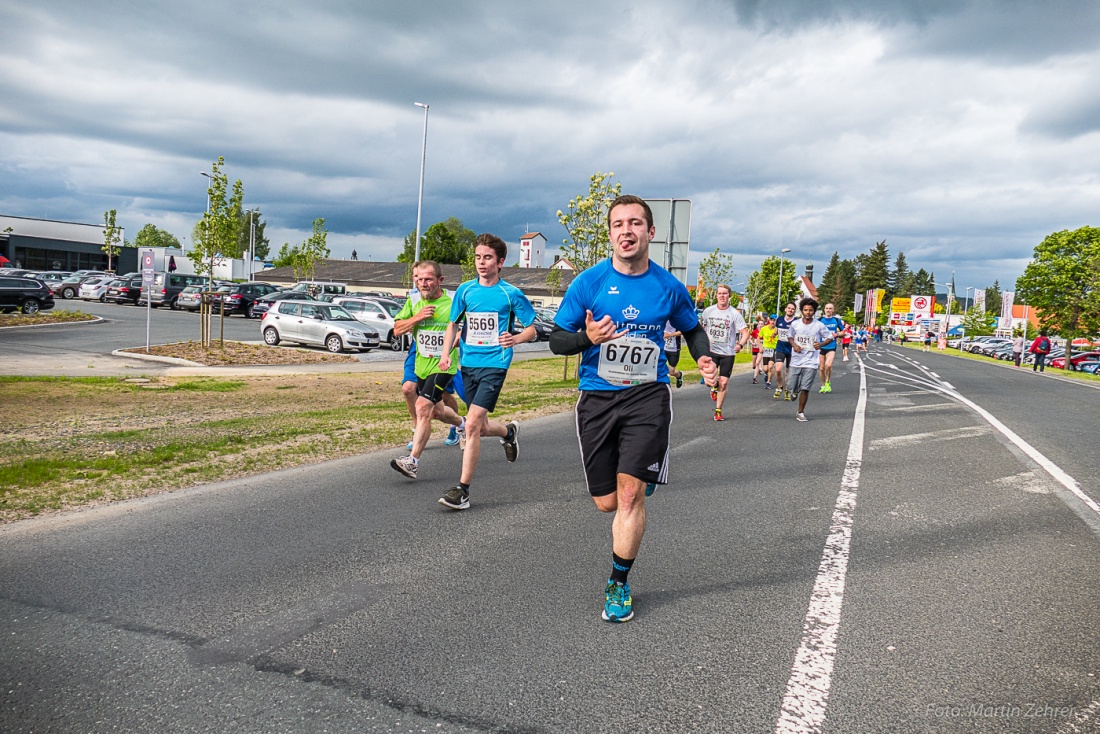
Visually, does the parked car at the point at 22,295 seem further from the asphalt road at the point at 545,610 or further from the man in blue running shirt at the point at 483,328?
the man in blue running shirt at the point at 483,328

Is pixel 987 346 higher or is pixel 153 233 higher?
pixel 153 233

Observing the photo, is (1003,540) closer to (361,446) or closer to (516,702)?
(516,702)

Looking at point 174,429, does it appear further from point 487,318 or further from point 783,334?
point 783,334

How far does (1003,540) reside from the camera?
529 centimetres

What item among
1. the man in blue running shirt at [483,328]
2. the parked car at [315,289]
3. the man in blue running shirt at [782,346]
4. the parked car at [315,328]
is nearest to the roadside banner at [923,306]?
the parked car at [315,289]

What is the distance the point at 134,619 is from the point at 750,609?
2960 millimetres

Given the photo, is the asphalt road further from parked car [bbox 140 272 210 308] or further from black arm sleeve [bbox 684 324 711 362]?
parked car [bbox 140 272 210 308]

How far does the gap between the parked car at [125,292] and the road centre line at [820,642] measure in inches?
1805

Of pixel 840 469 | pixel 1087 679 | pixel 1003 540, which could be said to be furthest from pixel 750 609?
pixel 840 469

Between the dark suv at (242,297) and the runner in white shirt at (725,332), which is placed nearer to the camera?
the runner in white shirt at (725,332)

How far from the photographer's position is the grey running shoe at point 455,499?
5609 mm

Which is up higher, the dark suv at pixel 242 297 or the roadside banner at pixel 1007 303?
the roadside banner at pixel 1007 303

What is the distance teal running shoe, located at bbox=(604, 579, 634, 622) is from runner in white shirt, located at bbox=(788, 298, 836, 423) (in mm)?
9079

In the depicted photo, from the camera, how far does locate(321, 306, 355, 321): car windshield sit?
81.6 ft
